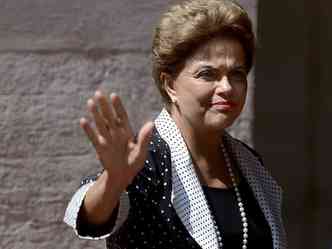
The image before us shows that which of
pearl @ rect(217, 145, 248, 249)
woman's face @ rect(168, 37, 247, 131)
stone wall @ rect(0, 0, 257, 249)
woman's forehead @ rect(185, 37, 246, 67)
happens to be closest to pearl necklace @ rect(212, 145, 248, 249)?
pearl @ rect(217, 145, 248, 249)

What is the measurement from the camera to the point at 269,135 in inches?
224

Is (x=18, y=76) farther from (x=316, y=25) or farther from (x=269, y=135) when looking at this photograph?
(x=316, y=25)

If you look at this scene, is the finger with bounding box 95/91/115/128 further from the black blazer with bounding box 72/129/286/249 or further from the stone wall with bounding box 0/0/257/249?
the stone wall with bounding box 0/0/257/249

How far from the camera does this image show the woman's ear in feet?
10.7

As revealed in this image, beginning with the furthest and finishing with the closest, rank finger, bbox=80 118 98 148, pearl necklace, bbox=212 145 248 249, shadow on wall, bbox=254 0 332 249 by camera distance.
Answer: shadow on wall, bbox=254 0 332 249, pearl necklace, bbox=212 145 248 249, finger, bbox=80 118 98 148

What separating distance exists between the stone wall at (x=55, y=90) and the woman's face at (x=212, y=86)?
142 centimetres

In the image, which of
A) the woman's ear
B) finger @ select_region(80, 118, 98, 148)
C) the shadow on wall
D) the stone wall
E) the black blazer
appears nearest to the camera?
finger @ select_region(80, 118, 98, 148)

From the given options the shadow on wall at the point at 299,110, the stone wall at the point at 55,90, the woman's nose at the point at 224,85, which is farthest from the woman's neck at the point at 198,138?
the shadow on wall at the point at 299,110

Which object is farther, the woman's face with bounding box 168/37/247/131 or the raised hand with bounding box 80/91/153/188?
the woman's face with bounding box 168/37/247/131

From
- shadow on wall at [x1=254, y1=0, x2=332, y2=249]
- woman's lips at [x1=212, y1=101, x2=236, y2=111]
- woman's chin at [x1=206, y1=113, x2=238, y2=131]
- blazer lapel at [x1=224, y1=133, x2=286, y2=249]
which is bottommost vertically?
shadow on wall at [x1=254, y1=0, x2=332, y2=249]

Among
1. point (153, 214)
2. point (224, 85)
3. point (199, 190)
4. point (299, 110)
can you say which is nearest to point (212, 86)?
point (224, 85)

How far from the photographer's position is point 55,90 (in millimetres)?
4570

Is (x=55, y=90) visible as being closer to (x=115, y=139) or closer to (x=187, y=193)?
(x=187, y=193)

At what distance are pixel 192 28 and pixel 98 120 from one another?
608 millimetres
